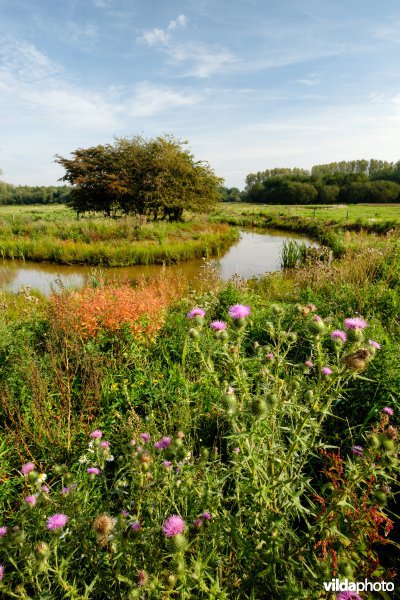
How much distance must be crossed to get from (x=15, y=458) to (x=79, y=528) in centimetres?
191

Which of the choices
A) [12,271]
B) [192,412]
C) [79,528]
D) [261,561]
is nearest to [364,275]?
[192,412]

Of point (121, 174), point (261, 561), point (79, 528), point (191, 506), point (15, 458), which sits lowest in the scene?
point (15, 458)

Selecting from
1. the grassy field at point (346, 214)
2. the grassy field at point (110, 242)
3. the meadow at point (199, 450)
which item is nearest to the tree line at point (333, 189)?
the grassy field at point (346, 214)

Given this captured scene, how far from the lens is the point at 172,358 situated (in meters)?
4.31

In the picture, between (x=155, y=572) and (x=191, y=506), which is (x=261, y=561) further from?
(x=191, y=506)

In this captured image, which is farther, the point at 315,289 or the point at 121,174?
the point at 121,174

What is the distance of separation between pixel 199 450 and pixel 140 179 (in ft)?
79.0

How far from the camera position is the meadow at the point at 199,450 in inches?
56.0

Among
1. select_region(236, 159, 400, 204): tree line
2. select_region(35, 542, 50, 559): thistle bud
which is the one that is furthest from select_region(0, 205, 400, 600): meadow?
select_region(236, 159, 400, 204): tree line

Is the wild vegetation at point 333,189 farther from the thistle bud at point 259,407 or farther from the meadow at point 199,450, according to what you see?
the thistle bud at point 259,407

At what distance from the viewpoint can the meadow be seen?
4.66ft

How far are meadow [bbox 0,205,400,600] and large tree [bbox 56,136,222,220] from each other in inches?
714

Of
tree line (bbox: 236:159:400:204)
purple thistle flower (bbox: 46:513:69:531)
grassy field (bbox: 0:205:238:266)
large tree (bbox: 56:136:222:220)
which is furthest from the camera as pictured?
tree line (bbox: 236:159:400:204)

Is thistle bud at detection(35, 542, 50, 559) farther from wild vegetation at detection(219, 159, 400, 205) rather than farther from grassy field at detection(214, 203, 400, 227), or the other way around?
wild vegetation at detection(219, 159, 400, 205)
